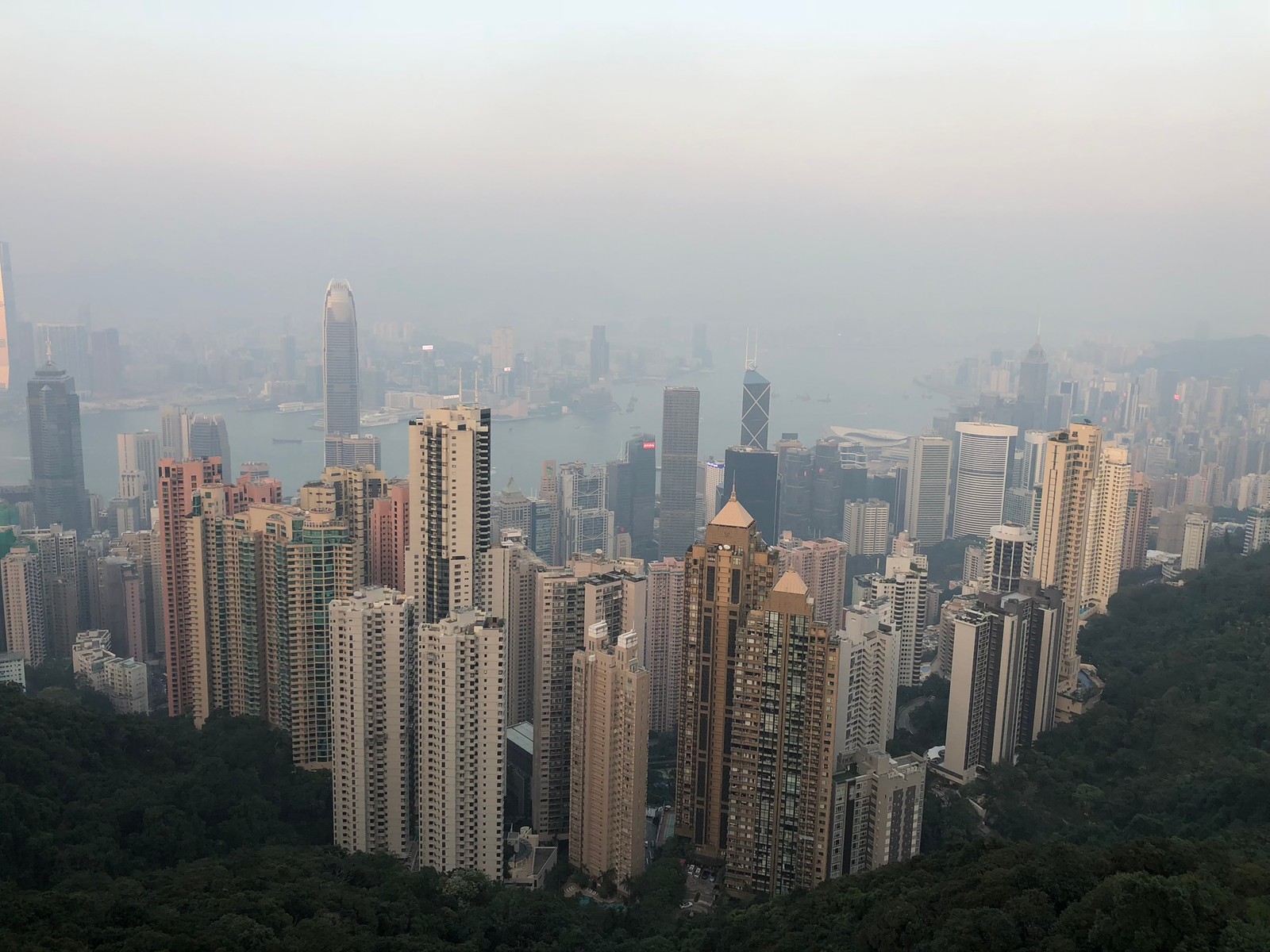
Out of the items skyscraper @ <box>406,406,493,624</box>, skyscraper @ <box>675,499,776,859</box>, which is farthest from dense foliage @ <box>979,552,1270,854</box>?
skyscraper @ <box>406,406,493,624</box>

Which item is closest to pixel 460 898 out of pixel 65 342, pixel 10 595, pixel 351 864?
pixel 351 864

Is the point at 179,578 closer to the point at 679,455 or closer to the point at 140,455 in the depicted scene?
the point at 140,455

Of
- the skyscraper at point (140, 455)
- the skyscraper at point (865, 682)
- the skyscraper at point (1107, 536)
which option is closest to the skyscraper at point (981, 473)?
the skyscraper at point (1107, 536)

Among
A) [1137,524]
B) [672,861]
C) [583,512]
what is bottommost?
[672,861]

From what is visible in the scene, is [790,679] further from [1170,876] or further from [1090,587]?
[1090,587]

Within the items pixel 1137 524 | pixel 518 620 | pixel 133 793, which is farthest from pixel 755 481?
pixel 133 793

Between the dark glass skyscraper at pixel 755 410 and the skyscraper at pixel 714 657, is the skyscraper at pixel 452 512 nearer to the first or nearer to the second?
the skyscraper at pixel 714 657

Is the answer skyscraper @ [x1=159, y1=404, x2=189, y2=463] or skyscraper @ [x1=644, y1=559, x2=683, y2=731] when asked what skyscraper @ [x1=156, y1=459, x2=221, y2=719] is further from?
skyscraper @ [x1=159, y1=404, x2=189, y2=463]
